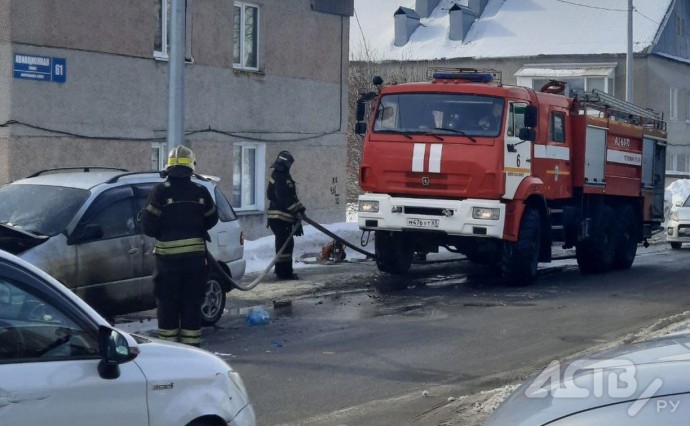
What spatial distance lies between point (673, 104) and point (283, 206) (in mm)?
36060

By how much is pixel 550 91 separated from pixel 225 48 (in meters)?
6.05

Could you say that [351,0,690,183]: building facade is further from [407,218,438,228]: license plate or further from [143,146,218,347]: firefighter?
[143,146,218,347]: firefighter

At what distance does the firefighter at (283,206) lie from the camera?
15.6m

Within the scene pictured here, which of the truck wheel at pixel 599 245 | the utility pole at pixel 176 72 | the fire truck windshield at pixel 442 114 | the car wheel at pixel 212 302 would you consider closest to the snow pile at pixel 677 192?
the truck wheel at pixel 599 245

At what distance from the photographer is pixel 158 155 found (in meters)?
19.1

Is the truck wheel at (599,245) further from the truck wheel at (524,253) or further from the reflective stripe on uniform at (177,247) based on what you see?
the reflective stripe on uniform at (177,247)

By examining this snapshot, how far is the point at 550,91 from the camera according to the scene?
18.0 meters

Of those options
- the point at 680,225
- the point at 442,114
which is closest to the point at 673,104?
the point at 680,225

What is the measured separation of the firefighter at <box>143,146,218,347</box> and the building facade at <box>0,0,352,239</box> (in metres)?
7.57

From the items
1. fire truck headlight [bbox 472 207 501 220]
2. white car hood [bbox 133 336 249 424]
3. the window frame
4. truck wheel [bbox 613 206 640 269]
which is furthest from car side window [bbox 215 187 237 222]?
truck wheel [bbox 613 206 640 269]

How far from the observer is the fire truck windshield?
50.4 ft

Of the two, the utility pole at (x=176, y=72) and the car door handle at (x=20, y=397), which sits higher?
the utility pole at (x=176, y=72)

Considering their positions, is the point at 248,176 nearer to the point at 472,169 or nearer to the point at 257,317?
the point at 472,169

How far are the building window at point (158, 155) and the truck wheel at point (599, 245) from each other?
722cm
